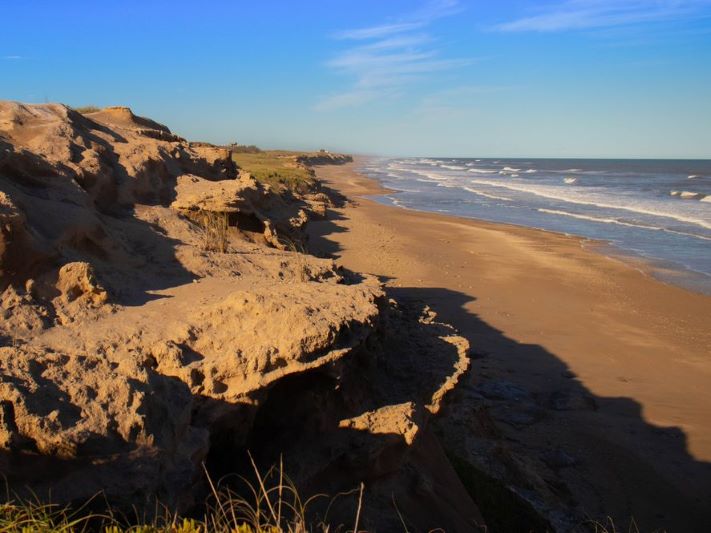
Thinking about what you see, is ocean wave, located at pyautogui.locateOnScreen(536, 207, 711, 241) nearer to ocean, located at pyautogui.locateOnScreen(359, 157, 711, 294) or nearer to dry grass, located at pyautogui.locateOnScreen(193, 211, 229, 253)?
ocean, located at pyautogui.locateOnScreen(359, 157, 711, 294)

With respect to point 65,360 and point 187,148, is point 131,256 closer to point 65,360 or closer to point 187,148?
point 65,360

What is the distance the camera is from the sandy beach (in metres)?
7.02

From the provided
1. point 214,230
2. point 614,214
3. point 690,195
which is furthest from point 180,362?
point 690,195

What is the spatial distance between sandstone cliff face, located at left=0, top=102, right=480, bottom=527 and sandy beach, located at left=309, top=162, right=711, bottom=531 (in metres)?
2.63

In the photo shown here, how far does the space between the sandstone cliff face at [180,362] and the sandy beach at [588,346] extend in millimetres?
2626

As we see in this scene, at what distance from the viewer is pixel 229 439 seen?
13.5 feet

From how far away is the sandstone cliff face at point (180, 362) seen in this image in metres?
3.25

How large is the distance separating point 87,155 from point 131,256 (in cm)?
257

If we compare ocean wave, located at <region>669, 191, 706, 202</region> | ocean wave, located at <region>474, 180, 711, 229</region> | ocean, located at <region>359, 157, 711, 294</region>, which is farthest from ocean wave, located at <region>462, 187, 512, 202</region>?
ocean wave, located at <region>669, 191, 706, 202</region>

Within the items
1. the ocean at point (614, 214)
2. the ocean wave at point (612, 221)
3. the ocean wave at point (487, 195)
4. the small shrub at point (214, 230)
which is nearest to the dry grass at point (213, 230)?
the small shrub at point (214, 230)

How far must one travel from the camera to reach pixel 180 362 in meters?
4.20

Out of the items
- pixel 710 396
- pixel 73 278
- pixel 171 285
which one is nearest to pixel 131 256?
pixel 171 285

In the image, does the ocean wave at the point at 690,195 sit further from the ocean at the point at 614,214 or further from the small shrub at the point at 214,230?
A: the small shrub at the point at 214,230

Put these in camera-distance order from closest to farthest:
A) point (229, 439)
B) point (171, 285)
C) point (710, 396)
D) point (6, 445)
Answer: point (6, 445) → point (229, 439) → point (171, 285) → point (710, 396)
